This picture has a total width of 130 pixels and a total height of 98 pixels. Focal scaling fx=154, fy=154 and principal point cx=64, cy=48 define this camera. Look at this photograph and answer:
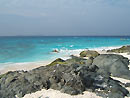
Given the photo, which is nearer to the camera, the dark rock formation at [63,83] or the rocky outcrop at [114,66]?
the dark rock formation at [63,83]

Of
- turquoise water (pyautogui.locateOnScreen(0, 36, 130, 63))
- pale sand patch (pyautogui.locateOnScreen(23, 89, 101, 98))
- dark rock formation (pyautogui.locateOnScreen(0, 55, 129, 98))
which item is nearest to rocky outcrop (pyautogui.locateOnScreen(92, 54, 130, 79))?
dark rock formation (pyautogui.locateOnScreen(0, 55, 129, 98))

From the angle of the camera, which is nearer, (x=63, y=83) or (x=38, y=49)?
(x=63, y=83)

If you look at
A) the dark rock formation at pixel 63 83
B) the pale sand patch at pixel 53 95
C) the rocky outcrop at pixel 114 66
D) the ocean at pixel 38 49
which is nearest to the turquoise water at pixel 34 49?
the ocean at pixel 38 49

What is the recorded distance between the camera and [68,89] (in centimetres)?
791

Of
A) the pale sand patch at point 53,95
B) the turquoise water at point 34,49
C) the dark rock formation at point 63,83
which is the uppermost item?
the dark rock formation at point 63,83

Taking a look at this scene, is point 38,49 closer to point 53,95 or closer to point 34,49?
point 34,49

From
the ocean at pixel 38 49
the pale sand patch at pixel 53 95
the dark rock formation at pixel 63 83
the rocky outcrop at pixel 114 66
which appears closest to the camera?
the pale sand patch at pixel 53 95

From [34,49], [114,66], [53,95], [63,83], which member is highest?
[114,66]

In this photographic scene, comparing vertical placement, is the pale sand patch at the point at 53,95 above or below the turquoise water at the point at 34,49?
above

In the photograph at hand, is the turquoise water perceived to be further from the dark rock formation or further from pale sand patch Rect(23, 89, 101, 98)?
pale sand patch Rect(23, 89, 101, 98)

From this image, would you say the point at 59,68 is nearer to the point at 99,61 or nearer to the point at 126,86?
the point at 126,86

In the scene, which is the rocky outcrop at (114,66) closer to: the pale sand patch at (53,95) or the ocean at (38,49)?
the pale sand patch at (53,95)

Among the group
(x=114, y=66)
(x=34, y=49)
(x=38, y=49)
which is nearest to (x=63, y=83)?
(x=114, y=66)

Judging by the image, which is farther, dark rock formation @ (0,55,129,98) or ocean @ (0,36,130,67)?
ocean @ (0,36,130,67)
